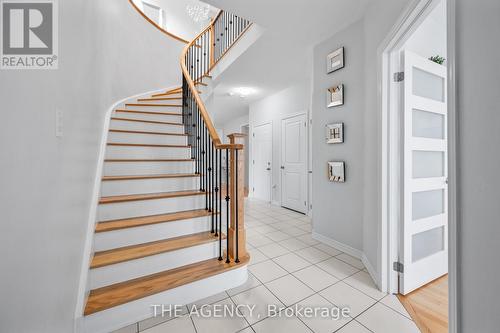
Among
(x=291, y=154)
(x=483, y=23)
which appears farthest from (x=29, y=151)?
(x=291, y=154)

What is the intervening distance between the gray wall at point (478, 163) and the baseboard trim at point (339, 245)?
149 centimetres

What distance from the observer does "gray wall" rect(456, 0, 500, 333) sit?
0.70 m

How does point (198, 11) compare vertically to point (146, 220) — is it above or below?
above

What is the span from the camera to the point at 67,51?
3.97 feet

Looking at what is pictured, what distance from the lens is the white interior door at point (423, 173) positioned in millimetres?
1662

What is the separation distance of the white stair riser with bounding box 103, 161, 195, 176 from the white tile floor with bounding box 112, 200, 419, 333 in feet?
4.32

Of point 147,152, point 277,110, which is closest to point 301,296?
point 147,152

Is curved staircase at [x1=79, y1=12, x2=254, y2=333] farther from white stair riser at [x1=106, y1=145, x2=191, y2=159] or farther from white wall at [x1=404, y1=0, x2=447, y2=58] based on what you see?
white wall at [x1=404, y1=0, x2=447, y2=58]

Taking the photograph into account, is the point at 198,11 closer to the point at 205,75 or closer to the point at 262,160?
the point at 205,75

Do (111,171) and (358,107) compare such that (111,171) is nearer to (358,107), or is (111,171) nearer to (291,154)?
(358,107)

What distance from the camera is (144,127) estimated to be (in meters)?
2.88

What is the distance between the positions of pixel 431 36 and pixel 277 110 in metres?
3.14

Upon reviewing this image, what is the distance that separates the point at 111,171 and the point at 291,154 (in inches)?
130

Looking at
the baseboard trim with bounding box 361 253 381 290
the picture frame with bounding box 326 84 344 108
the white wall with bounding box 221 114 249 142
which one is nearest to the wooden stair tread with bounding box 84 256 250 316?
the baseboard trim with bounding box 361 253 381 290
